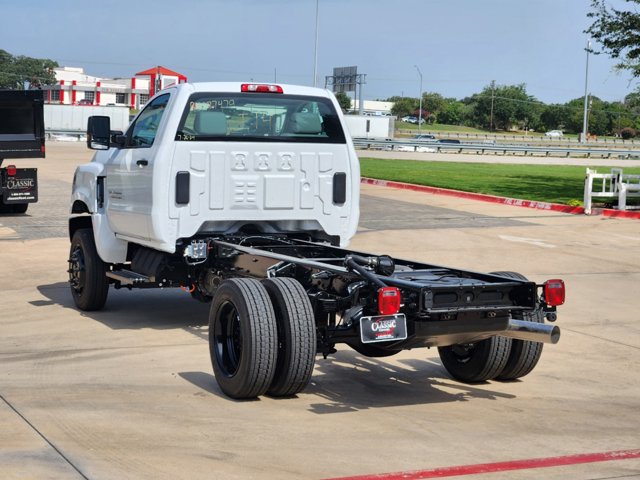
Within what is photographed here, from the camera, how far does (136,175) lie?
32.6 feet

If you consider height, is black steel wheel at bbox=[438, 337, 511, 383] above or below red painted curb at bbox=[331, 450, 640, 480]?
above

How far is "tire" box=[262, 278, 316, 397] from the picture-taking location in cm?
713

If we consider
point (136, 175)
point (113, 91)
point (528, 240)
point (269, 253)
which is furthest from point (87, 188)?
point (113, 91)

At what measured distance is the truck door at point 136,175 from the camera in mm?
9727

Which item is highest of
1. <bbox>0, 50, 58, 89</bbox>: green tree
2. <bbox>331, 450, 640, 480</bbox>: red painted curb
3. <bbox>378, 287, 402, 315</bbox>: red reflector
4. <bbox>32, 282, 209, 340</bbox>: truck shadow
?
<bbox>0, 50, 58, 89</bbox>: green tree

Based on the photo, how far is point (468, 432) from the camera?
682 cm

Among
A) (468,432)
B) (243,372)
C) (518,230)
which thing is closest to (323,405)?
(243,372)

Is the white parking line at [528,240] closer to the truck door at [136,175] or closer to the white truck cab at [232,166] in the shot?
the white truck cab at [232,166]

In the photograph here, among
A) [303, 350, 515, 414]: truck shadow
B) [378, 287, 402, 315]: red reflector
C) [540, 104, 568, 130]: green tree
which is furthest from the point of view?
[540, 104, 568, 130]: green tree

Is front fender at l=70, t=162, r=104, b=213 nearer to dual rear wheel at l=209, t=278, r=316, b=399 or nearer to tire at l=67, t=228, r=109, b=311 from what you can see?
tire at l=67, t=228, r=109, b=311

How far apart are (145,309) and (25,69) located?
180593 mm

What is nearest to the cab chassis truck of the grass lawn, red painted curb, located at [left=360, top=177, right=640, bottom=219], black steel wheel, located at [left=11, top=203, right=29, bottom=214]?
black steel wheel, located at [left=11, top=203, right=29, bottom=214]

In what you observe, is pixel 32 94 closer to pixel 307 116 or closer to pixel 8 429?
pixel 307 116

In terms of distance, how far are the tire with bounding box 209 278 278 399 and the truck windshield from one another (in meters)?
2.35
